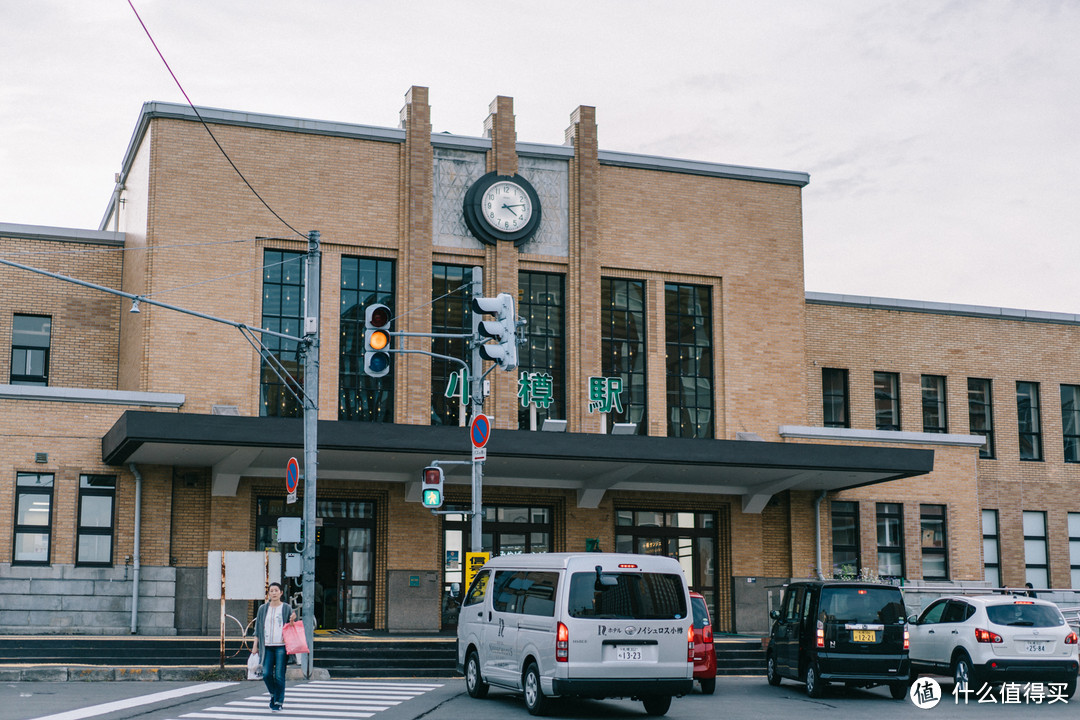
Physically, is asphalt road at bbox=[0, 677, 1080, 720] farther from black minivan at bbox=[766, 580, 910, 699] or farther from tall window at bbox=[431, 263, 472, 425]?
tall window at bbox=[431, 263, 472, 425]

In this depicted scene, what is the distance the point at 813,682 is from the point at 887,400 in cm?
1845

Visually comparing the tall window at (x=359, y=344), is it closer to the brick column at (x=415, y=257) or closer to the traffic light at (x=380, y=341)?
the brick column at (x=415, y=257)

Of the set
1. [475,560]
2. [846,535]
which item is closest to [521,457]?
[475,560]

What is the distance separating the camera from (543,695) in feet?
52.2

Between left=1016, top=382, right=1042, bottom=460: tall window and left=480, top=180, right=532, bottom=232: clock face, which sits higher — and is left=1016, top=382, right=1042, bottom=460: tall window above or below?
below

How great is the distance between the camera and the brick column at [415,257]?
2952cm

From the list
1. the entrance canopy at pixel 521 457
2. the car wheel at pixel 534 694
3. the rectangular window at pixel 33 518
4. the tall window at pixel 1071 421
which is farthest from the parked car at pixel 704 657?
the tall window at pixel 1071 421

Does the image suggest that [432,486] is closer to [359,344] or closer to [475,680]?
[475,680]

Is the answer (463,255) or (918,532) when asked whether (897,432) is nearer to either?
(918,532)

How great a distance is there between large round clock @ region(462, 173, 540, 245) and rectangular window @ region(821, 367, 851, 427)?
1059 centimetres

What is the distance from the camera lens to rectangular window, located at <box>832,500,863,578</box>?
1297 inches

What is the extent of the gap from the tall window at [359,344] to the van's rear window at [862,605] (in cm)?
1316

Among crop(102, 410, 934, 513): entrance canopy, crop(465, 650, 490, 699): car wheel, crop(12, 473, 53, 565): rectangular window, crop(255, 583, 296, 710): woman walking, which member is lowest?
crop(465, 650, 490, 699): car wheel

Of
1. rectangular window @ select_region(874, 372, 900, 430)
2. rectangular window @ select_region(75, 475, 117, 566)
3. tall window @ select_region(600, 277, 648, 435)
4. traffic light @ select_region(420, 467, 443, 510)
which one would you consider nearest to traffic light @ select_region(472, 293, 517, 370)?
traffic light @ select_region(420, 467, 443, 510)
